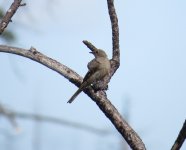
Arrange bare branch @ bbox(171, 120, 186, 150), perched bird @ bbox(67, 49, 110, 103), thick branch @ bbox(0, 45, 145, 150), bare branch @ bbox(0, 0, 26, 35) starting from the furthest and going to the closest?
bare branch @ bbox(0, 0, 26, 35) < perched bird @ bbox(67, 49, 110, 103) < thick branch @ bbox(0, 45, 145, 150) < bare branch @ bbox(171, 120, 186, 150)

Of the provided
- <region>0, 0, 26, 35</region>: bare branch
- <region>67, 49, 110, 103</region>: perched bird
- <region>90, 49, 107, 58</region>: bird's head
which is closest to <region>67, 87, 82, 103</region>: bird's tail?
<region>67, 49, 110, 103</region>: perched bird

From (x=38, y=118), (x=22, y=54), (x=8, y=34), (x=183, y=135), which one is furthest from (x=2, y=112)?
(x=183, y=135)

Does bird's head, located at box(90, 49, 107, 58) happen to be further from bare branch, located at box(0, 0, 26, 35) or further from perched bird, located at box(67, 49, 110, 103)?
bare branch, located at box(0, 0, 26, 35)

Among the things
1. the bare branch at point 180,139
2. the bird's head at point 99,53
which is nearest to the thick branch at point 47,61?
the bird's head at point 99,53

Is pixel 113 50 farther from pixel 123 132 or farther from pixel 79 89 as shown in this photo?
pixel 123 132

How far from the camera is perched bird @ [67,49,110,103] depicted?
2773 millimetres

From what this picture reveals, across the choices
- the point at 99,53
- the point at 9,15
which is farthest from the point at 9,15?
the point at 99,53

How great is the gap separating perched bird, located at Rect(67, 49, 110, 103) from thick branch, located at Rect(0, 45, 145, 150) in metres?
0.05

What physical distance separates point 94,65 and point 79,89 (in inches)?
4.7

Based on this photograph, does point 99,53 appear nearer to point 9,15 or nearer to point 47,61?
point 47,61

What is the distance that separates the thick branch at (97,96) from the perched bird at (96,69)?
0.05 metres

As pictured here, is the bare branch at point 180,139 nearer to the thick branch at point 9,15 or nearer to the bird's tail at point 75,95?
the bird's tail at point 75,95

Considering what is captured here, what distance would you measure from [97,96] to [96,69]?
0.11m

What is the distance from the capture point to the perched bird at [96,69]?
2773 millimetres
